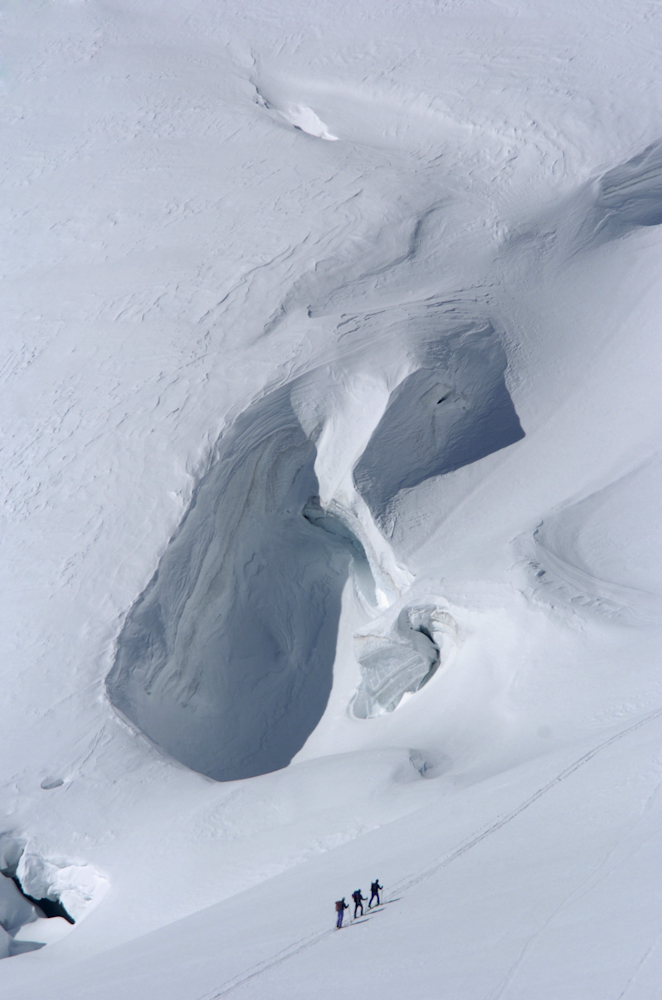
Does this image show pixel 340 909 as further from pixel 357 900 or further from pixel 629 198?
pixel 629 198

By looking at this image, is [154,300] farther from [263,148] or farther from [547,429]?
[547,429]

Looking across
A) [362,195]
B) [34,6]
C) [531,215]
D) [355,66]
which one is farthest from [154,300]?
[34,6]

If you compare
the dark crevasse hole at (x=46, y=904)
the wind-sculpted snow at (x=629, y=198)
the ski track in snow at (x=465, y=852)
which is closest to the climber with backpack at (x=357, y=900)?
the ski track in snow at (x=465, y=852)

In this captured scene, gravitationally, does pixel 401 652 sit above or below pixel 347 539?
below

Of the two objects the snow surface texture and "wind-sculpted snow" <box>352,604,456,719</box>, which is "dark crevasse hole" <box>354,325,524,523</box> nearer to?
the snow surface texture

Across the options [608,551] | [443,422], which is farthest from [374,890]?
[443,422]
